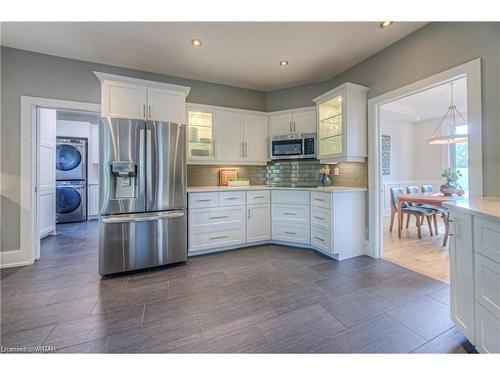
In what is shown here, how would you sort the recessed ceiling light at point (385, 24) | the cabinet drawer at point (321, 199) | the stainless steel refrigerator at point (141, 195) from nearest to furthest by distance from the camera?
the recessed ceiling light at point (385, 24), the stainless steel refrigerator at point (141, 195), the cabinet drawer at point (321, 199)

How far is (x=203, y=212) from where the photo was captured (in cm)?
305

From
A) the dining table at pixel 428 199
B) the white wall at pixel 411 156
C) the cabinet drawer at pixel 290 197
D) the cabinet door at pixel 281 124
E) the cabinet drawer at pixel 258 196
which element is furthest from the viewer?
the white wall at pixel 411 156

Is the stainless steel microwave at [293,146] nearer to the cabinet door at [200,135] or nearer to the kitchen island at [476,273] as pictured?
the cabinet door at [200,135]

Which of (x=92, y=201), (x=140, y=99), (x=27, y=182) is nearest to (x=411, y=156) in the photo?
(x=140, y=99)

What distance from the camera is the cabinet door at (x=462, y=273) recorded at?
1.30 m

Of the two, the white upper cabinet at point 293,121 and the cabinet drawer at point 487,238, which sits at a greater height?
the white upper cabinet at point 293,121

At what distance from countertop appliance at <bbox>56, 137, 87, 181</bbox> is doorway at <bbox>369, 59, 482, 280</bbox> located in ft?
21.0

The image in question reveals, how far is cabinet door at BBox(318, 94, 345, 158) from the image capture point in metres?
3.02

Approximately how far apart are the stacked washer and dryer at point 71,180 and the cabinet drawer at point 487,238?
690cm

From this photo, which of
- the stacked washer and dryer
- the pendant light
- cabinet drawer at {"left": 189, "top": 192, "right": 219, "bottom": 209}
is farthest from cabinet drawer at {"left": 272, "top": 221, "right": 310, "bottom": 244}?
the stacked washer and dryer

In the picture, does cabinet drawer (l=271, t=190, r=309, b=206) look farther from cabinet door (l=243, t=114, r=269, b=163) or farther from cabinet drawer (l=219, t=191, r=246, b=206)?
cabinet door (l=243, t=114, r=269, b=163)

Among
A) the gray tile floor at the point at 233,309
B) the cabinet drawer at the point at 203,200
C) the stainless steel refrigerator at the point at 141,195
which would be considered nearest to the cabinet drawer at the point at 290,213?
the gray tile floor at the point at 233,309
